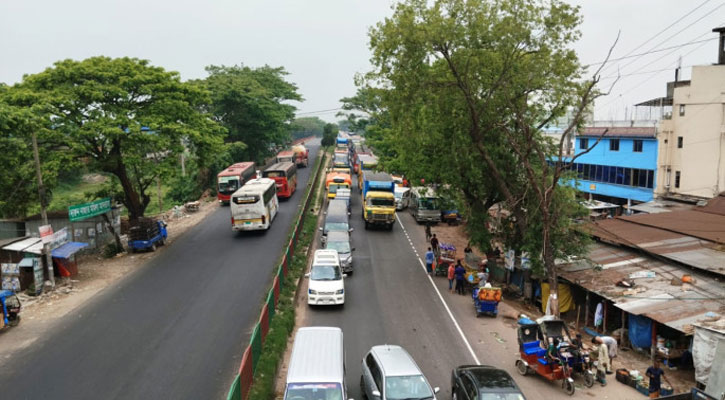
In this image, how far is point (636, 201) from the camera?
4553cm

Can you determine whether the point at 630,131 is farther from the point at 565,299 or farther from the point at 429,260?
the point at 565,299

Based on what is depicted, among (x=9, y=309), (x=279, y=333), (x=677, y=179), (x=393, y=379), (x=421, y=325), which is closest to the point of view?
(x=393, y=379)

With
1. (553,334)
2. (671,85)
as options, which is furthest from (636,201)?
(553,334)

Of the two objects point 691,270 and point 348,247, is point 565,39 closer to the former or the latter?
point 691,270

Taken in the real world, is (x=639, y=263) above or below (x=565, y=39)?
below

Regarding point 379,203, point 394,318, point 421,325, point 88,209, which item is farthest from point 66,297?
point 379,203

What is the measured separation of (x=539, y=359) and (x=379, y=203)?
2161 cm

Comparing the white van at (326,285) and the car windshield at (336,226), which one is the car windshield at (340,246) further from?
the white van at (326,285)

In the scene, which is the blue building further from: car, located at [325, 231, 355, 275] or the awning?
the awning

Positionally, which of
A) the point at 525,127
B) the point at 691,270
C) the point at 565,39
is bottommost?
the point at 691,270

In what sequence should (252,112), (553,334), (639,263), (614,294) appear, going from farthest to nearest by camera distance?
(252,112) < (639,263) < (614,294) < (553,334)

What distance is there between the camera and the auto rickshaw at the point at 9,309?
17.4 meters

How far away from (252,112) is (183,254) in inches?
1272

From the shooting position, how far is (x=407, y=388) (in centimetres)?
1157
